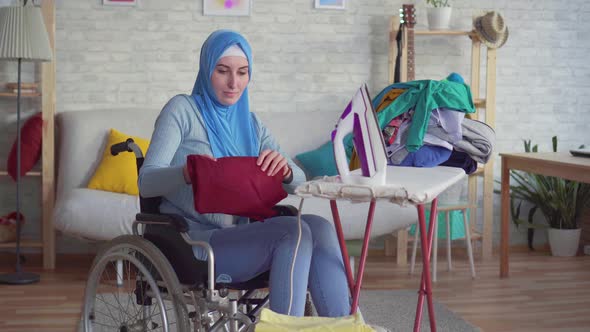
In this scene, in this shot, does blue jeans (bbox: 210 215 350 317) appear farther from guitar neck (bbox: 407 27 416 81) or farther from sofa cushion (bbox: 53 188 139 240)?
guitar neck (bbox: 407 27 416 81)

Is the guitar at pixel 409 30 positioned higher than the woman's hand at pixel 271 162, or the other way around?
the guitar at pixel 409 30

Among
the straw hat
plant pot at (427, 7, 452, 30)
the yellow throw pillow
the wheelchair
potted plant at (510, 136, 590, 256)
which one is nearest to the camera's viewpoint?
the wheelchair

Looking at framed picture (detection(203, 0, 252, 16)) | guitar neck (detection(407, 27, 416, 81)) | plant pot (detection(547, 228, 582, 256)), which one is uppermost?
framed picture (detection(203, 0, 252, 16))

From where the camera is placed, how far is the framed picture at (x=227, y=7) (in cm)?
462

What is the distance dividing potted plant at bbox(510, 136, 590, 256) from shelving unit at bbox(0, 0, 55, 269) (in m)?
2.67

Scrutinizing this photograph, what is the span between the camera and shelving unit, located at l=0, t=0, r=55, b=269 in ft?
13.9

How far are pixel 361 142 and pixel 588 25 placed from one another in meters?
3.57

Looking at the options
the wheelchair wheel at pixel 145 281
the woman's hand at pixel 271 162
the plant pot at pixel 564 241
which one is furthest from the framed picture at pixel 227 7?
the woman's hand at pixel 271 162

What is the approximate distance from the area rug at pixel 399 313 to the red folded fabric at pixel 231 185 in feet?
4.31

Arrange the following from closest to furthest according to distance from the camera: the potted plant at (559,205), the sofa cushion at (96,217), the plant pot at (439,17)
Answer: the sofa cushion at (96,217) → the plant pot at (439,17) → the potted plant at (559,205)

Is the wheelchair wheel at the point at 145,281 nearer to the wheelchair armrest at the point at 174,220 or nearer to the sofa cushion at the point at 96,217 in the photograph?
the wheelchair armrest at the point at 174,220

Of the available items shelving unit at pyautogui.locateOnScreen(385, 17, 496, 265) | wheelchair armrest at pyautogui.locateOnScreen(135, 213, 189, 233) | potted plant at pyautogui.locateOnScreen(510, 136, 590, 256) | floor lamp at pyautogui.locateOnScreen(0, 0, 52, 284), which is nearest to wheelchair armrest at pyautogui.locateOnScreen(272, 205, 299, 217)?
wheelchair armrest at pyautogui.locateOnScreen(135, 213, 189, 233)

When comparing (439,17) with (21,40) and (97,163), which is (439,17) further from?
(21,40)

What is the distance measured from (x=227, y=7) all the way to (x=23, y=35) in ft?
3.88
